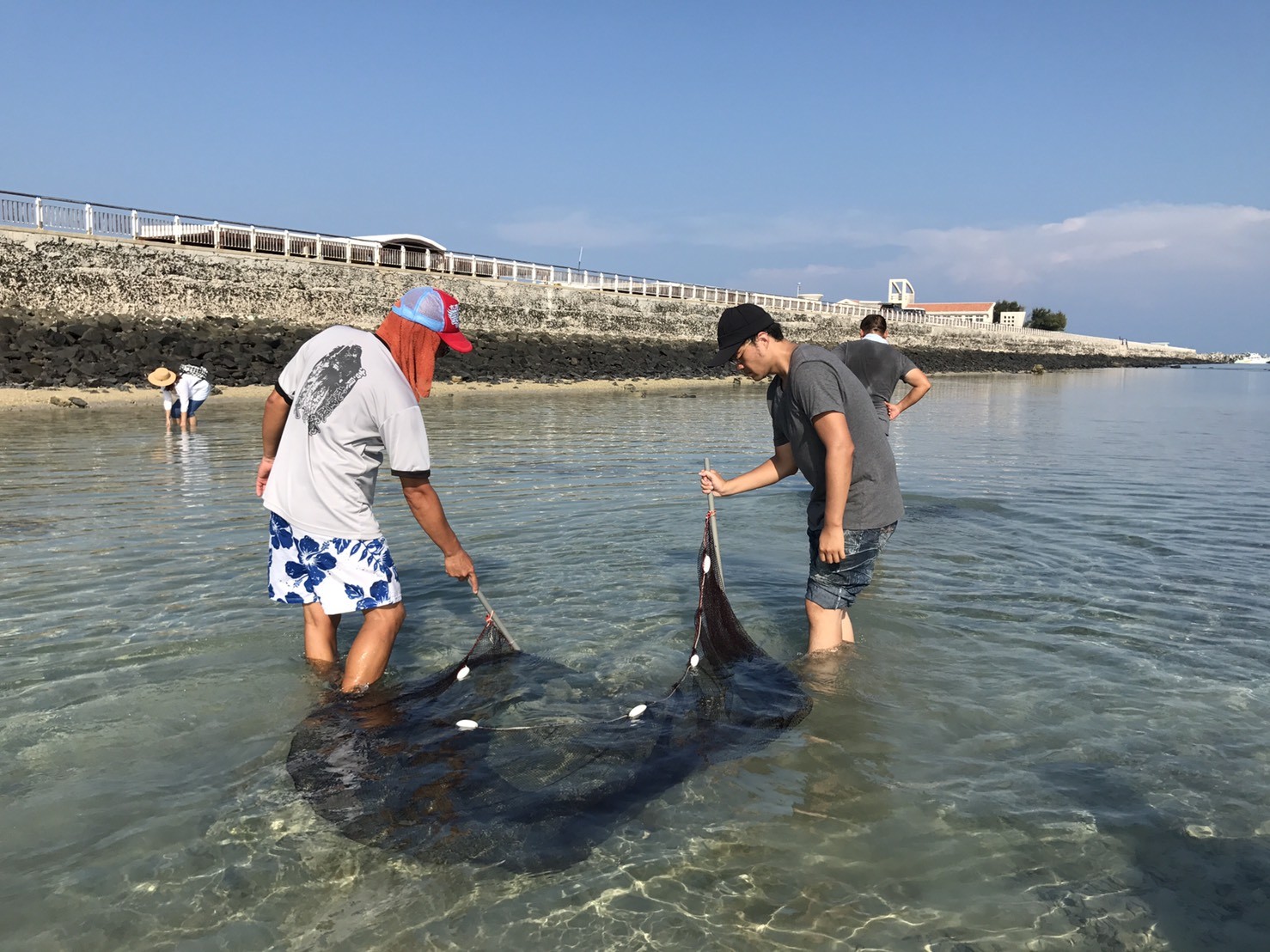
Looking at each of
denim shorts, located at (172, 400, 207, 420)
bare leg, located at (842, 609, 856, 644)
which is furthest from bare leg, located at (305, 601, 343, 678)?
denim shorts, located at (172, 400, 207, 420)

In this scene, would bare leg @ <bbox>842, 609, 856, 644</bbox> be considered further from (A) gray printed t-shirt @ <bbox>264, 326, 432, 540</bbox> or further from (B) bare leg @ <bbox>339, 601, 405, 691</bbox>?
(A) gray printed t-shirt @ <bbox>264, 326, 432, 540</bbox>

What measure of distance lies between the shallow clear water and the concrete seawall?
22532mm

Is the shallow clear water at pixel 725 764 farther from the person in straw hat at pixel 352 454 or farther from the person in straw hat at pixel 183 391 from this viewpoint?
the person in straw hat at pixel 183 391

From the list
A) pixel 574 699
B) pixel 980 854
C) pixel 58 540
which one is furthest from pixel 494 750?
pixel 58 540

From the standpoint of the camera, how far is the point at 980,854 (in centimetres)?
330

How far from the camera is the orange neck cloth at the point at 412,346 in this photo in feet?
13.0

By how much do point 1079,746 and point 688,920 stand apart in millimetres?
2307

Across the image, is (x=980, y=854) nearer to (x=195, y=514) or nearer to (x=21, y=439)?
(x=195, y=514)

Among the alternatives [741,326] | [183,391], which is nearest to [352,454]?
[741,326]

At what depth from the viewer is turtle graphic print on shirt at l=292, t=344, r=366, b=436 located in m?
3.82

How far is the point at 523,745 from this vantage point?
414 centimetres

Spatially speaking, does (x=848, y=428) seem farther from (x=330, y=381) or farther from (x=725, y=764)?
(x=330, y=381)

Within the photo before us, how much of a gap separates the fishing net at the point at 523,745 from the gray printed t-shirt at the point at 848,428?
819 millimetres

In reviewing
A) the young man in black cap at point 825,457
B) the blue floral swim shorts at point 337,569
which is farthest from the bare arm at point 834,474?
the blue floral swim shorts at point 337,569
